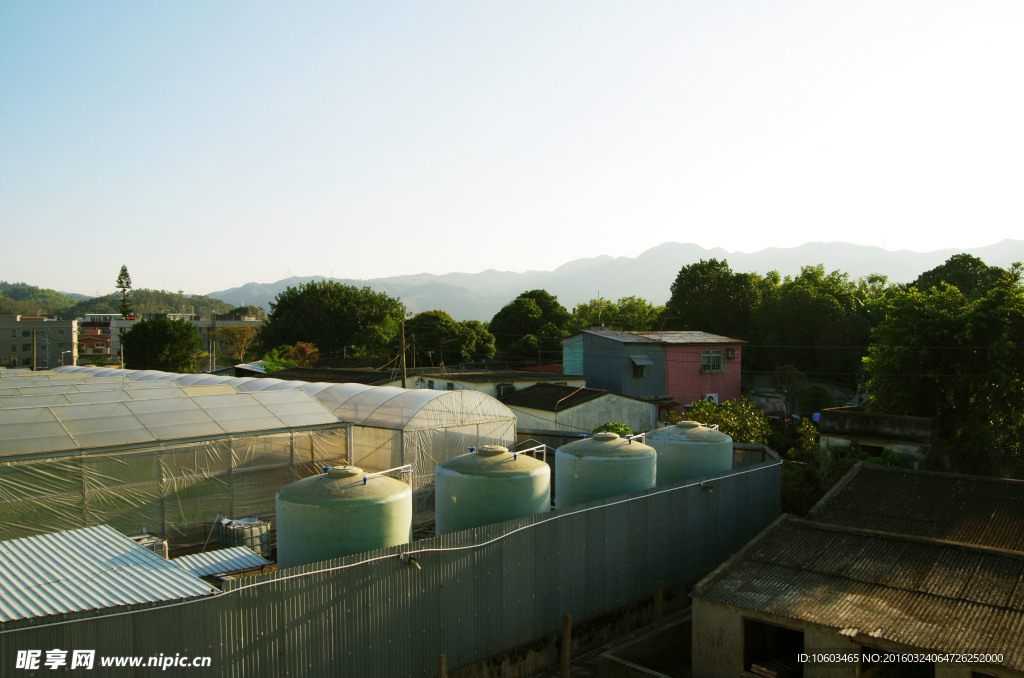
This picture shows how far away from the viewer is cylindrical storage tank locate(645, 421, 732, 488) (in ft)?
61.2

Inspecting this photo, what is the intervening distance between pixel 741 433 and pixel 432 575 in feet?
64.8

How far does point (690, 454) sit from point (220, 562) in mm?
11991

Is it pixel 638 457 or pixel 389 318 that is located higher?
pixel 389 318

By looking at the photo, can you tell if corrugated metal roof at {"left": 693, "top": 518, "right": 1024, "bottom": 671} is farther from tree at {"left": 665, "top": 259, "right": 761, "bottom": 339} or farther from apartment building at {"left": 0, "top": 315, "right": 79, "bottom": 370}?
apartment building at {"left": 0, "top": 315, "right": 79, "bottom": 370}

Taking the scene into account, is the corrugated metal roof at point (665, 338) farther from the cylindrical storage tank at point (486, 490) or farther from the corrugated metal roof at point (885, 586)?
the cylindrical storage tank at point (486, 490)

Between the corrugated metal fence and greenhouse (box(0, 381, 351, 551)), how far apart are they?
848 cm

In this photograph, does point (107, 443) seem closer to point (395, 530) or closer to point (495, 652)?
point (395, 530)

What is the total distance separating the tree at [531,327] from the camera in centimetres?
6656

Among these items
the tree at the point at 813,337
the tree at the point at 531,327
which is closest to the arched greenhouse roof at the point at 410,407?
the tree at the point at 813,337

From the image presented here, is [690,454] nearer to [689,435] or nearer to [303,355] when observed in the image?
[689,435]

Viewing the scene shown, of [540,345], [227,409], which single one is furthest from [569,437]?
[540,345]

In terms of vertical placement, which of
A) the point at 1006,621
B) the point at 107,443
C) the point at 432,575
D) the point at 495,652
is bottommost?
the point at 495,652

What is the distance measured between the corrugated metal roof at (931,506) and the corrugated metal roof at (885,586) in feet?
7.75

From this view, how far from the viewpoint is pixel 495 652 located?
11.5 m
